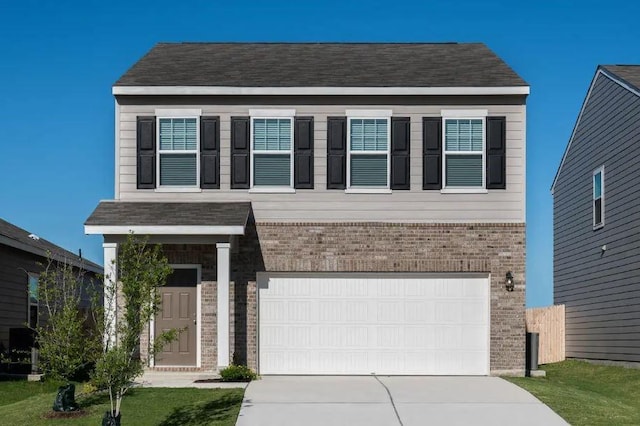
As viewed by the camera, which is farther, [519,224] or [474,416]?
[519,224]

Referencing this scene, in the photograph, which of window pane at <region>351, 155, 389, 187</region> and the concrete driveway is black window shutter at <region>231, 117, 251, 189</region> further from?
the concrete driveway

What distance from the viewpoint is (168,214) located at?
18438 millimetres

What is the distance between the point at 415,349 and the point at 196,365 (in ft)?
14.3

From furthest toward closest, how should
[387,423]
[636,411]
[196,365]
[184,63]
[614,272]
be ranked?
[614,272] < [184,63] < [196,365] < [636,411] < [387,423]

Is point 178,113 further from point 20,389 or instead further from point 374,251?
point 20,389

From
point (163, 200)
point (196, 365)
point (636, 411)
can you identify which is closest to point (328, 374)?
point (196, 365)

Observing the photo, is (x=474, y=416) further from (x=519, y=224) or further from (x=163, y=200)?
(x=163, y=200)

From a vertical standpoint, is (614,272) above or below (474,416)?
above

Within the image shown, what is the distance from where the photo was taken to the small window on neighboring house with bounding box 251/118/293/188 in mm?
19125

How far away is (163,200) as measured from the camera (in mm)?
19125

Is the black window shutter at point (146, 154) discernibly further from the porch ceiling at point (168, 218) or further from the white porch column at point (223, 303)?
the white porch column at point (223, 303)

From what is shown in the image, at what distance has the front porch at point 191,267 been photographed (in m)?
17.9

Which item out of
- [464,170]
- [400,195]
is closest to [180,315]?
[400,195]

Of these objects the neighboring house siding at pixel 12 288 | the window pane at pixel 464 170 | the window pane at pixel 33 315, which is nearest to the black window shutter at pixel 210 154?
the window pane at pixel 464 170
